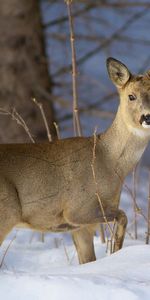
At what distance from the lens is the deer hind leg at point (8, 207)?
6188 mm

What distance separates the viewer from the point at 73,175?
6.43 m

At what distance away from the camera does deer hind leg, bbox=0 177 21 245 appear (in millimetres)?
6188

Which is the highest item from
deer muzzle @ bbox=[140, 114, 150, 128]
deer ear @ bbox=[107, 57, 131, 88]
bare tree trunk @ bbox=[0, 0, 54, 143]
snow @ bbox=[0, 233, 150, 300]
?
bare tree trunk @ bbox=[0, 0, 54, 143]

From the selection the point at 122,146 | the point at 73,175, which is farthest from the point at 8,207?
the point at 122,146

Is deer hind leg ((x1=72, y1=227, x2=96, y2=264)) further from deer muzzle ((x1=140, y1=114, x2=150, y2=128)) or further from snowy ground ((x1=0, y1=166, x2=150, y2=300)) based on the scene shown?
deer muzzle ((x1=140, y1=114, x2=150, y2=128))

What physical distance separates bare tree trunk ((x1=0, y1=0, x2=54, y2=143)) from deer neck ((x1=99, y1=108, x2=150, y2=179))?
16.8 feet

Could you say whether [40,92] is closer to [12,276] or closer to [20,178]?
[20,178]

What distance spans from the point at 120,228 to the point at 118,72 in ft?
3.76

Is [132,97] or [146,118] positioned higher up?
[132,97]

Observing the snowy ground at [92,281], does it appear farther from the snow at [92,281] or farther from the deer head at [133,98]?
the deer head at [133,98]

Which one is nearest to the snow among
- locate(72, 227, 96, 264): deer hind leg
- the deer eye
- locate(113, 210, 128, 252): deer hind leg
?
locate(113, 210, 128, 252): deer hind leg

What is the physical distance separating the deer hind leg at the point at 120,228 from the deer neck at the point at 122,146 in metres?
0.29

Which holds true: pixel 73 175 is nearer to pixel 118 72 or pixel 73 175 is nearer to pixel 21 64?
pixel 118 72

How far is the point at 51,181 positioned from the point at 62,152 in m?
0.25
